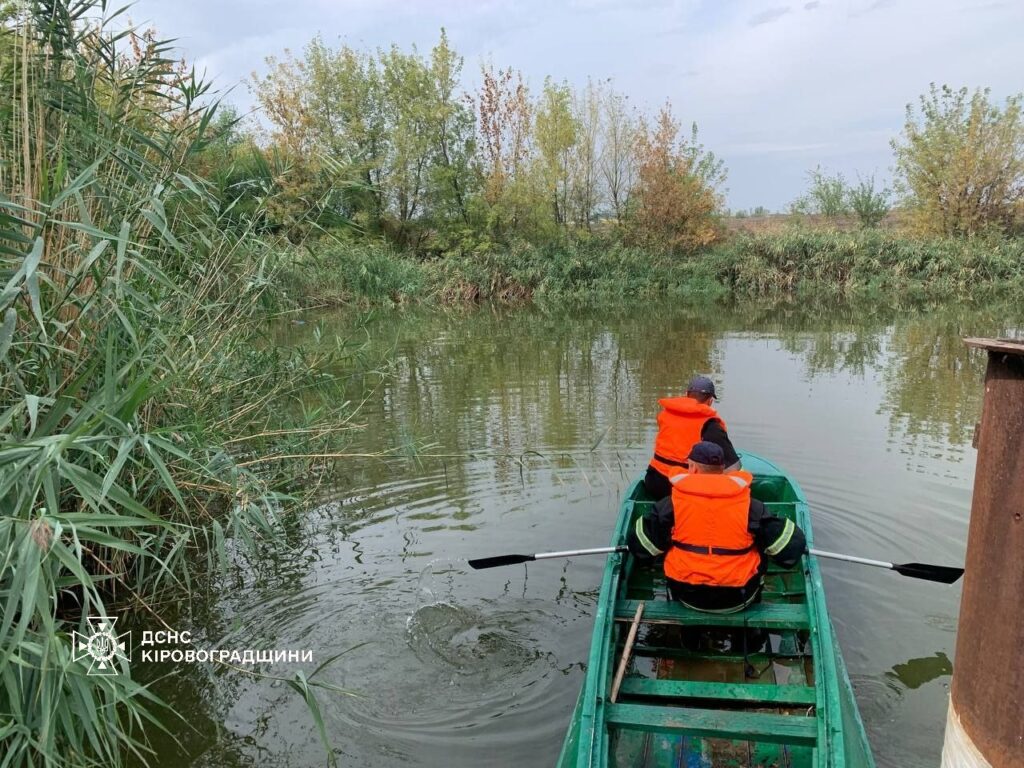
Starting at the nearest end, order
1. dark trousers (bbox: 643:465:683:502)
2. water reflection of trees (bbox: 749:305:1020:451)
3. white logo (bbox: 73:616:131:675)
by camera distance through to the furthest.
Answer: white logo (bbox: 73:616:131:675) → dark trousers (bbox: 643:465:683:502) → water reflection of trees (bbox: 749:305:1020:451)

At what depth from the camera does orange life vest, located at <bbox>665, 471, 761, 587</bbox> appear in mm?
3641

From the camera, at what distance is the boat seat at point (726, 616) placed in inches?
146

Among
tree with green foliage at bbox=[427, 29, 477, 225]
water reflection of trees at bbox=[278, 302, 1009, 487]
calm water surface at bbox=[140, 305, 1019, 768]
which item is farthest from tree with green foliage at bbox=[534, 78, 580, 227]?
calm water surface at bbox=[140, 305, 1019, 768]

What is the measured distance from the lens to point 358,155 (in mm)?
5094

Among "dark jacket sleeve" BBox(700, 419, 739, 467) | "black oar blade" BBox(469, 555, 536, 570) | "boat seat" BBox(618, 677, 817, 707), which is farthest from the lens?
"dark jacket sleeve" BBox(700, 419, 739, 467)

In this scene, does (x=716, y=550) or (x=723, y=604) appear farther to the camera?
(x=723, y=604)

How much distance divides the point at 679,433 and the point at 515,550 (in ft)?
5.45

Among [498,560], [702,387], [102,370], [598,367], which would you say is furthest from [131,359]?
[598,367]

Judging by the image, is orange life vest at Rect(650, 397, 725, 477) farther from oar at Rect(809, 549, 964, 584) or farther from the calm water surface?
oar at Rect(809, 549, 964, 584)

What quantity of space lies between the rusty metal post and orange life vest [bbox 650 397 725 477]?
3.16m

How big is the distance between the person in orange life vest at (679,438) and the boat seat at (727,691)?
7.40 feet

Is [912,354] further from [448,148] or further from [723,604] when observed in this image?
[448,148]

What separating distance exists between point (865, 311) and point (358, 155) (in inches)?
813

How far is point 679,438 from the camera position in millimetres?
5434
